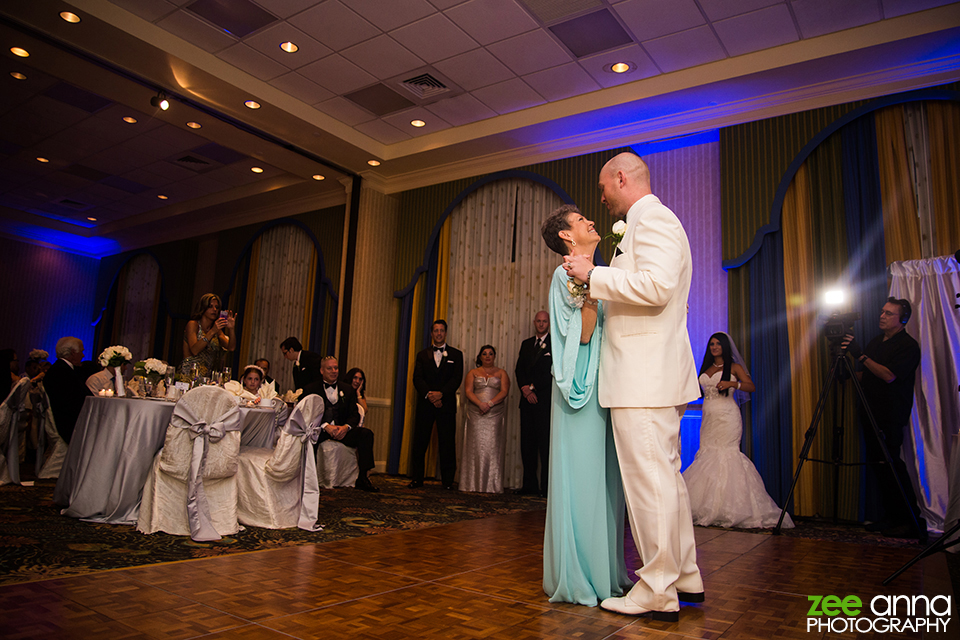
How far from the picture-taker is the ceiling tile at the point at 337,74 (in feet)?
19.3

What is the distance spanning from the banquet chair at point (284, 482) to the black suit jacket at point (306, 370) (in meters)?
3.04

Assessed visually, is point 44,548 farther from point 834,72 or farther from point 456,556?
point 834,72

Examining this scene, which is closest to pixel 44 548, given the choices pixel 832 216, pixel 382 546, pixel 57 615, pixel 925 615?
pixel 57 615

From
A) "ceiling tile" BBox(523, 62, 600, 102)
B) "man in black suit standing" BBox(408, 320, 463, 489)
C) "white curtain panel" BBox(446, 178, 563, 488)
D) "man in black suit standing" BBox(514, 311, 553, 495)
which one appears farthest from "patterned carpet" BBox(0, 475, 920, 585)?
"ceiling tile" BBox(523, 62, 600, 102)

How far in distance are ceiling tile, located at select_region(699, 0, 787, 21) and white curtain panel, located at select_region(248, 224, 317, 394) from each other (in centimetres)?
624

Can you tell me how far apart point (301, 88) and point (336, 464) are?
3.87 m

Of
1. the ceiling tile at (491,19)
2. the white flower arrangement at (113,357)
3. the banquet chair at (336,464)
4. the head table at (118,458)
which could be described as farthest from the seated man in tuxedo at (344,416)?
the ceiling tile at (491,19)

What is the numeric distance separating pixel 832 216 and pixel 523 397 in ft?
10.8

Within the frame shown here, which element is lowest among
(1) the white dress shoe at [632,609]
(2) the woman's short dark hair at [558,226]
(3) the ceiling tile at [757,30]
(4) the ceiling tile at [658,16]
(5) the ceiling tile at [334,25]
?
(1) the white dress shoe at [632,609]

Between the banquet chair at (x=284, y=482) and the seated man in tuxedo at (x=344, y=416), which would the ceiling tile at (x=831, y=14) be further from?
the seated man in tuxedo at (x=344, y=416)

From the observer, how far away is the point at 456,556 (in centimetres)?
313

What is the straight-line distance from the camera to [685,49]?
212 inches

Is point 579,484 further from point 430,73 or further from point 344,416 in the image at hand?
point 430,73

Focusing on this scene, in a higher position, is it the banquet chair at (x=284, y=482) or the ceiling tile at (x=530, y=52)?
the ceiling tile at (x=530, y=52)
